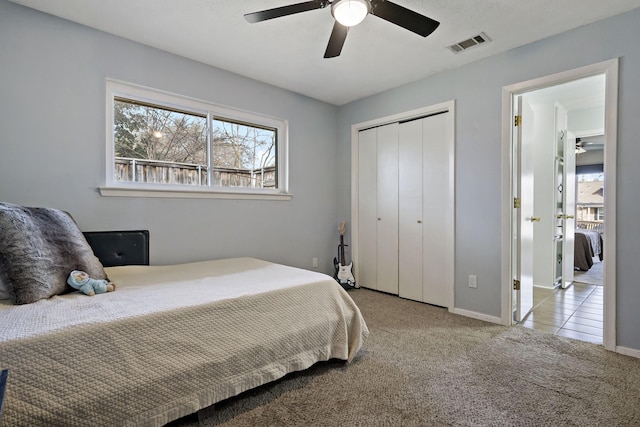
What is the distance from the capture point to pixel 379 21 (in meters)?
2.28

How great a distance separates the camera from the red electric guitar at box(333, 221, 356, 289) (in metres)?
3.89

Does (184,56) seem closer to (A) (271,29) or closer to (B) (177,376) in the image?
(A) (271,29)

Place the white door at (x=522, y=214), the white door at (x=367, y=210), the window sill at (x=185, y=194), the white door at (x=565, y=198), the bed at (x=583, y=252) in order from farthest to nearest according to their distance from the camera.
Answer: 1. the bed at (x=583, y=252)
2. the white door at (x=565, y=198)
3. the white door at (x=367, y=210)
4. the white door at (x=522, y=214)
5. the window sill at (x=185, y=194)

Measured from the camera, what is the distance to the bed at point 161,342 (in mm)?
1131

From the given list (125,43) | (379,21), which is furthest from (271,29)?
(125,43)

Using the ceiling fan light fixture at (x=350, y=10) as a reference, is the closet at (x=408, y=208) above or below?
below

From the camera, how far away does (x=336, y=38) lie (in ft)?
6.61

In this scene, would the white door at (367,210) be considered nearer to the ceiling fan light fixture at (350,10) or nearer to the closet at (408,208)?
the closet at (408,208)

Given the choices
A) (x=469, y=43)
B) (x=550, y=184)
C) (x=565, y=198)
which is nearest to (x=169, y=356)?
(x=469, y=43)

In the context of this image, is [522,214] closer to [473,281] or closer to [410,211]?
[473,281]

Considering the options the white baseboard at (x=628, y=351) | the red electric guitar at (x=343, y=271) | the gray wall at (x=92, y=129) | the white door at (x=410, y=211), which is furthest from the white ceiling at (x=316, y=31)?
the white baseboard at (x=628, y=351)

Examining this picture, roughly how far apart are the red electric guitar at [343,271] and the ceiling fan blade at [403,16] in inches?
99.9

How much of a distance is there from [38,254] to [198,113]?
6.13ft

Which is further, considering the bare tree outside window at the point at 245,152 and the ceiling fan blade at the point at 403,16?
the bare tree outside window at the point at 245,152
